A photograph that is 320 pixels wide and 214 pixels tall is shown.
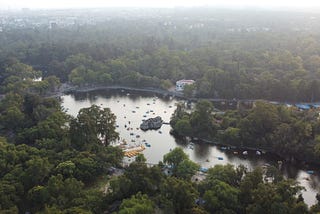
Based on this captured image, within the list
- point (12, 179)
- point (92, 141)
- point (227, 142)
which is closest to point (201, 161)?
point (227, 142)

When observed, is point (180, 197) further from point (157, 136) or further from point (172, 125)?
point (172, 125)

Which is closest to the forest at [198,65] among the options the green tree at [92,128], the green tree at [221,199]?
the green tree at [92,128]

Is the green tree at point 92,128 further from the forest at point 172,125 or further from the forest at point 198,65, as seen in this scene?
the forest at point 198,65

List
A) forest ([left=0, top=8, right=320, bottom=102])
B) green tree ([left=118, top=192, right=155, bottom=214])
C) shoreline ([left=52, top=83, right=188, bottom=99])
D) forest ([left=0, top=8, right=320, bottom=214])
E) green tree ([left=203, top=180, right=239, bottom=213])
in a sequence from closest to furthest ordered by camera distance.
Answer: green tree ([left=118, top=192, right=155, bottom=214]) < green tree ([left=203, top=180, right=239, bottom=213]) < forest ([left=0, top=8, right=320, bottom=214]) < forest ([left=0, top=8, right=320, bottom=102]) < shoreline ([left=52, top=83, right=188, bottom=99])

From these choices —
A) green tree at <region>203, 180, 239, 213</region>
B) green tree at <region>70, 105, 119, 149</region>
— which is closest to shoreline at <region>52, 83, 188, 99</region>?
green tree at <region>70, 105, 119, 149</region>

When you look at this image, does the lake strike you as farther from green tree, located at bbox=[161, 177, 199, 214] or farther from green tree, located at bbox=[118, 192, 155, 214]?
green tree, located at bbox=[118, 192, 155, 214]

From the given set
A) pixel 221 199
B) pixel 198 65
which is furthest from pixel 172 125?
pixel 198 65

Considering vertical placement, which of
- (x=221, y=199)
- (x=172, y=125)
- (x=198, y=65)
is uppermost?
(x=198, y=65)
